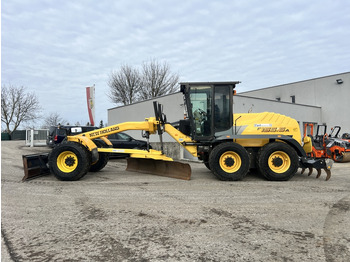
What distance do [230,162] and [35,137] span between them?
18.1m

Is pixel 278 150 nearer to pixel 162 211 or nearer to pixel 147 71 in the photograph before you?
pixel 162 211

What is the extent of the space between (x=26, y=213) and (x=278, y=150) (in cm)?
616

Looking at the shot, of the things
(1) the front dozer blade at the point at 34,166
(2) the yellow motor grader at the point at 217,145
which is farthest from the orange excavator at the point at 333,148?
(1) the front dozer blade at the point at 34,166

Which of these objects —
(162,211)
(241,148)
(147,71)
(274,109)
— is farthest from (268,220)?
(147,71)

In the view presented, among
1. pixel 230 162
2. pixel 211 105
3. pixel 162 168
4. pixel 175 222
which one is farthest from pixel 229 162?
pixel 175 222

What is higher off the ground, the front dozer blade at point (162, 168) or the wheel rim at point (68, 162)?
the wheel rim at point (68, 162)

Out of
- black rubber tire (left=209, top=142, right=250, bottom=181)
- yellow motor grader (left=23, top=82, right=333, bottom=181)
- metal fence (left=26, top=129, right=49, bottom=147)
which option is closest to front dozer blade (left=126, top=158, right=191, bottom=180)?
yellow motor grader (left=23, top=82, right=333, bottom=181)

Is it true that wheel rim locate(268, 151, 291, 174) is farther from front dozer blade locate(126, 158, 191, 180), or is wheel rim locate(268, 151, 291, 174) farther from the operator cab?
front dozer blade locate(126, 158, 191, 180)

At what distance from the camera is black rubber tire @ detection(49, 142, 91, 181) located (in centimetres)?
730

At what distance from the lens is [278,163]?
7453 millimetres

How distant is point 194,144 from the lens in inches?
316

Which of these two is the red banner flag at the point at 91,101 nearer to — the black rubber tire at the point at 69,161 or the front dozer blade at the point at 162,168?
the front dozer blade at the point at 162,168

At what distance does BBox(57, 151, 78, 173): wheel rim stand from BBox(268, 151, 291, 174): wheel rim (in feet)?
17.6

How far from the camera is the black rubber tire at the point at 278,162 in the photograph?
7383 mm
